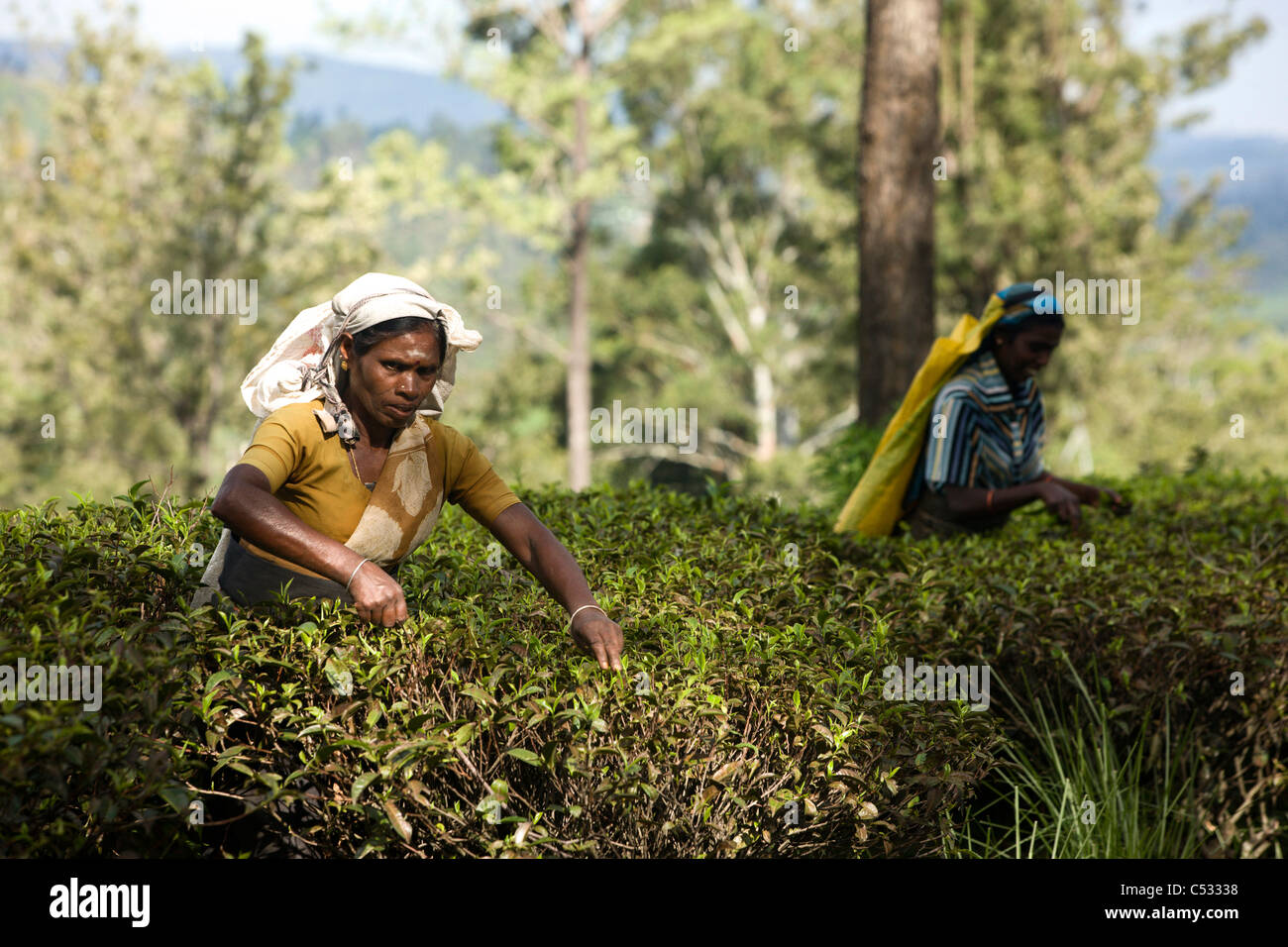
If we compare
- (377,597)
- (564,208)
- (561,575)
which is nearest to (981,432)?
(561,575)

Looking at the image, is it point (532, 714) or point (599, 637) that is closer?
point (532, 714)

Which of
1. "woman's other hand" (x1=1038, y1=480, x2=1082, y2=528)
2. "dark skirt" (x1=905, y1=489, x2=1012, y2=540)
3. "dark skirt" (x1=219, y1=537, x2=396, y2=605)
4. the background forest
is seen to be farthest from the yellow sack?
the background forest

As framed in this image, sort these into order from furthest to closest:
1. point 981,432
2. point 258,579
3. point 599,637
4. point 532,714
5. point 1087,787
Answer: point 981,432 < point 1087,787 < point 258,579 < point 599,637 < point 532,714

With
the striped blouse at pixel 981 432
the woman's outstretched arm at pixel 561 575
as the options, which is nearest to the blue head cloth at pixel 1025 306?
the striped blouse at pixel 981 432

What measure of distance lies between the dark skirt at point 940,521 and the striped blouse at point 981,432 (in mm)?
118

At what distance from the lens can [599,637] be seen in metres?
3.05

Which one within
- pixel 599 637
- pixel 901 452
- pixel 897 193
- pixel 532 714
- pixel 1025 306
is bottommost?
pixel 532 714

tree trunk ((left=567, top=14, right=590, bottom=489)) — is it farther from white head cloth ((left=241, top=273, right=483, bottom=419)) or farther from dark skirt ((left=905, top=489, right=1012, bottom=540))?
white head cloth ((left=241, top=273, right=483, bottom=419))

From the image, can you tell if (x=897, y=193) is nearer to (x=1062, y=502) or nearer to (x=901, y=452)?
(x=901, y=452)

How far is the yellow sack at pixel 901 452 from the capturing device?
17.5 ft

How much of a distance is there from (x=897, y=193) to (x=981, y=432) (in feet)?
Answer: 10.7

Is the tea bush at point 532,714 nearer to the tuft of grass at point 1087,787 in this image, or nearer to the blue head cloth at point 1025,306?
the tuft of grass at point 1087,787

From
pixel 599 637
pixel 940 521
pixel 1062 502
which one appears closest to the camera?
pixel 599 637
